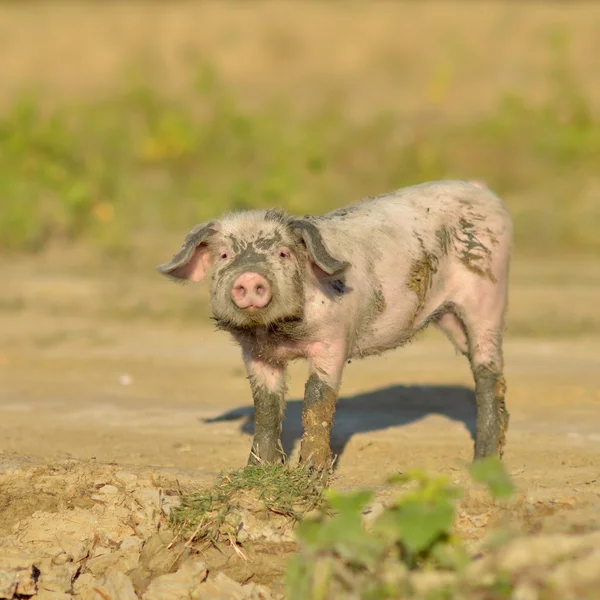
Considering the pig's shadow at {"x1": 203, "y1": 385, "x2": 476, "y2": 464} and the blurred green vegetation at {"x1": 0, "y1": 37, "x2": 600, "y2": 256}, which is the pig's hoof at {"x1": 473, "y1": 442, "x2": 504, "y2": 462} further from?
the blurred green vegetation at {"x1": 0, "y1": 37, "x2": 600, "y2": 256}

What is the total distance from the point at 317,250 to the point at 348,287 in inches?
16.5

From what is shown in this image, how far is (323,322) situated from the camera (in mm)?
6168

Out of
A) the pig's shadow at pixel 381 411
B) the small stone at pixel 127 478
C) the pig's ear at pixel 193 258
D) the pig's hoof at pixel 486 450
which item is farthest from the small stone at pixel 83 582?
the pig's hoof at pixel 486 450

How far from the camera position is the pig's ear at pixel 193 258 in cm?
624

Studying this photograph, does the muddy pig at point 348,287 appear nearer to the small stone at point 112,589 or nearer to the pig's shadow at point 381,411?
the pig's shadow at point 381,411

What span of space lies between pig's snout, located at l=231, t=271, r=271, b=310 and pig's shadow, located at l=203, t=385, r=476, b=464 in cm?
188

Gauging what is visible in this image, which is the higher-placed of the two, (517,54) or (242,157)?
(517,54)

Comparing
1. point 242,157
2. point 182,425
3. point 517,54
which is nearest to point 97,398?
point 182,425

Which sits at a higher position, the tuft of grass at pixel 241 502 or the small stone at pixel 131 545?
the tuft of grass at pixel 241 502

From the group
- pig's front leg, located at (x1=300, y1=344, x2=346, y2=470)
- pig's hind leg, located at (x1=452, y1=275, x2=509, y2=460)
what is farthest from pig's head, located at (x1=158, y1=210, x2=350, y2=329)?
pig's hind leg, located at (x1=452, y1=275, x2=509, y2=460)

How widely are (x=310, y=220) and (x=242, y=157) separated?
13034 millimetres

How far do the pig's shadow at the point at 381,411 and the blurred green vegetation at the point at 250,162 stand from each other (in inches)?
278

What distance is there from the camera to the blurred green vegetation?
16469mm

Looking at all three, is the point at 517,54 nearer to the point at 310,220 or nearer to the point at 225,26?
the point at 225,26
